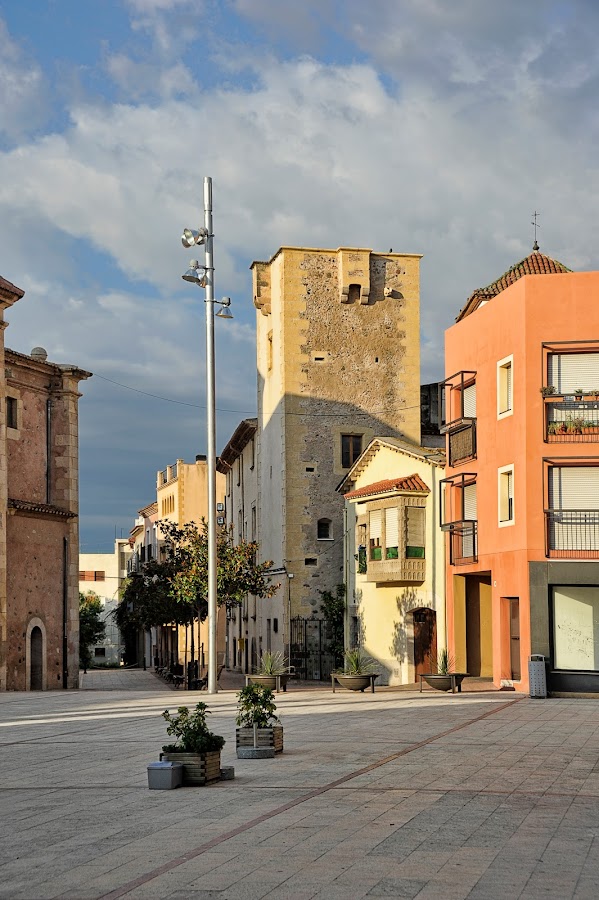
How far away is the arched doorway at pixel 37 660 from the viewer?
43.0m

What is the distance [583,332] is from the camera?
105 ft

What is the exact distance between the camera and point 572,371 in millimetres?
32125

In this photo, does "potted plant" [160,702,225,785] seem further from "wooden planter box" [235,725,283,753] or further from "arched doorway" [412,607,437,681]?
"arched doorway" [412,607,437,681]

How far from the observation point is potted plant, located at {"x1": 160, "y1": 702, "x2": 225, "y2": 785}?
14.6 m

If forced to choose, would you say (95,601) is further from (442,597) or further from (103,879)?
(103,879)

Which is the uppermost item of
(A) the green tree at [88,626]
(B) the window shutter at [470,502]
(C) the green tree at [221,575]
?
(B) the window shutter at [470,502]

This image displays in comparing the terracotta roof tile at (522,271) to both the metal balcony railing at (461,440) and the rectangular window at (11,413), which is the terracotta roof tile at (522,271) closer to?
the metal balcony railing at (461,440)

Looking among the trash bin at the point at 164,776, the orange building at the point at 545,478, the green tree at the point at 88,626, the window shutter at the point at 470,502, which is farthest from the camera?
the green tree at the point at 88,626

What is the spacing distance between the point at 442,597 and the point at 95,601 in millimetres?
74282

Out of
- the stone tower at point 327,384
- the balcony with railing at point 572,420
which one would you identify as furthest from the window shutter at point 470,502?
the stone tower at point 327,384

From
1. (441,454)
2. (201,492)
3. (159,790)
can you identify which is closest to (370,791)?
(159,790)

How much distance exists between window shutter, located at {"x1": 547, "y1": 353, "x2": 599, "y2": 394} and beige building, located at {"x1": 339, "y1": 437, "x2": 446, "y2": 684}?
7.62 meters

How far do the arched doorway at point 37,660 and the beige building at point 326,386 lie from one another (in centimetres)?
1201

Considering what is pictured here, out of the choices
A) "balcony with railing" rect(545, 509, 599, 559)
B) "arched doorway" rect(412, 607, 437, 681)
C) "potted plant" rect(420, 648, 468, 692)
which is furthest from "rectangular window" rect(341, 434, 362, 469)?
"balcony with railing" rect(545, 509, 599, 559)
